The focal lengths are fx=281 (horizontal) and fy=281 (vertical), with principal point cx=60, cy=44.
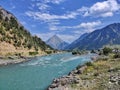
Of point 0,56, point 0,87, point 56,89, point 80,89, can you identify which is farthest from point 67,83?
point 0,56

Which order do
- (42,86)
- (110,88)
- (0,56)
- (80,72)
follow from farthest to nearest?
(0,56), (80,72), (42,86), (110,88)

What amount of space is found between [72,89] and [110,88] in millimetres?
7077

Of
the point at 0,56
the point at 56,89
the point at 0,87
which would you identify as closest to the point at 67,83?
the point at 56,89

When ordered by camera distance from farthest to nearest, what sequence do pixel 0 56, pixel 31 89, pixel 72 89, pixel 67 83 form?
pixel 0 56, pixel 31 89, pixel 67 83, pixel 72 89

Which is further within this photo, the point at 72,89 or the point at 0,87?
the point at 0,87

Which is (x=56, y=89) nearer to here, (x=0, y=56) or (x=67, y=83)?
(x=67, y=83)

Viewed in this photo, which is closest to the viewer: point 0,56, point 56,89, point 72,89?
point 72,89

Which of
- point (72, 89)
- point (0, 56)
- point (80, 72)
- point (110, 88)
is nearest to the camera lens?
point (110, 88)

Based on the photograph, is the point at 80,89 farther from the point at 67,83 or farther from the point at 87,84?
the point at 67,83

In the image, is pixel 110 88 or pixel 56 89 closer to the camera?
pixel 110 88

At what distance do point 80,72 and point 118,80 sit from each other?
959 inches

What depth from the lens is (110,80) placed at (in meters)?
54.8

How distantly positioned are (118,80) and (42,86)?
71.1 ft

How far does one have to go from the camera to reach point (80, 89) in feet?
165
